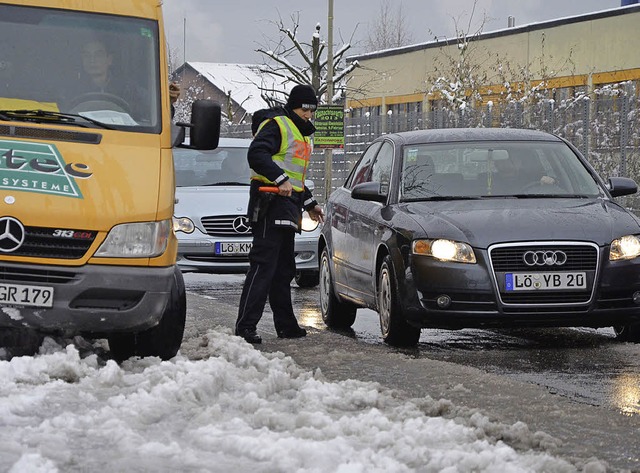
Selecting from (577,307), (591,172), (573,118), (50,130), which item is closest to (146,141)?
(50,130)

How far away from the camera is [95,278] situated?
8.23 meters

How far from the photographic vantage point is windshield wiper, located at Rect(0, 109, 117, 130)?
345 inches

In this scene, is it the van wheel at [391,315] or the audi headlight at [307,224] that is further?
the audi headlight at [307,224]

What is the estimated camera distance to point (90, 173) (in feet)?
27.5

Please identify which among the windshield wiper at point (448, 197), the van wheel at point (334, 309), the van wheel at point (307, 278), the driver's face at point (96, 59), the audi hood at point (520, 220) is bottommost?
the van wheel at point (307, 278)

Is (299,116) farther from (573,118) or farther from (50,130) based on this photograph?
(573,118)

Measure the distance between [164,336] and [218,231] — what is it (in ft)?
25.4

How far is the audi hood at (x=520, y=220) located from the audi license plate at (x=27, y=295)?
10.1ft

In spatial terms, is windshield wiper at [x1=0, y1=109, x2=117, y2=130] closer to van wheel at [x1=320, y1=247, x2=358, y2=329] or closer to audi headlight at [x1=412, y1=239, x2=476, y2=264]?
audi headlight at [x1=412, y1=239, x2=476, y2=264]

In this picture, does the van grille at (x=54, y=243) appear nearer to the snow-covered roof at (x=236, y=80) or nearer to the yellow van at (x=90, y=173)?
the yellow van at (x=90, y=173)

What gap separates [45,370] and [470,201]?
424 cm

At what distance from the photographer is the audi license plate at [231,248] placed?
16391 millimetres

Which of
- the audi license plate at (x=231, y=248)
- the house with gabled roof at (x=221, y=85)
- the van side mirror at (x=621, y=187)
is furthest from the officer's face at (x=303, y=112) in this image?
the house with gabled roof at (x=221, y=85)

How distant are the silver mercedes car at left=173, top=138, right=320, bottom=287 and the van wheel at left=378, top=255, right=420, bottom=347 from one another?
17.1 feet
